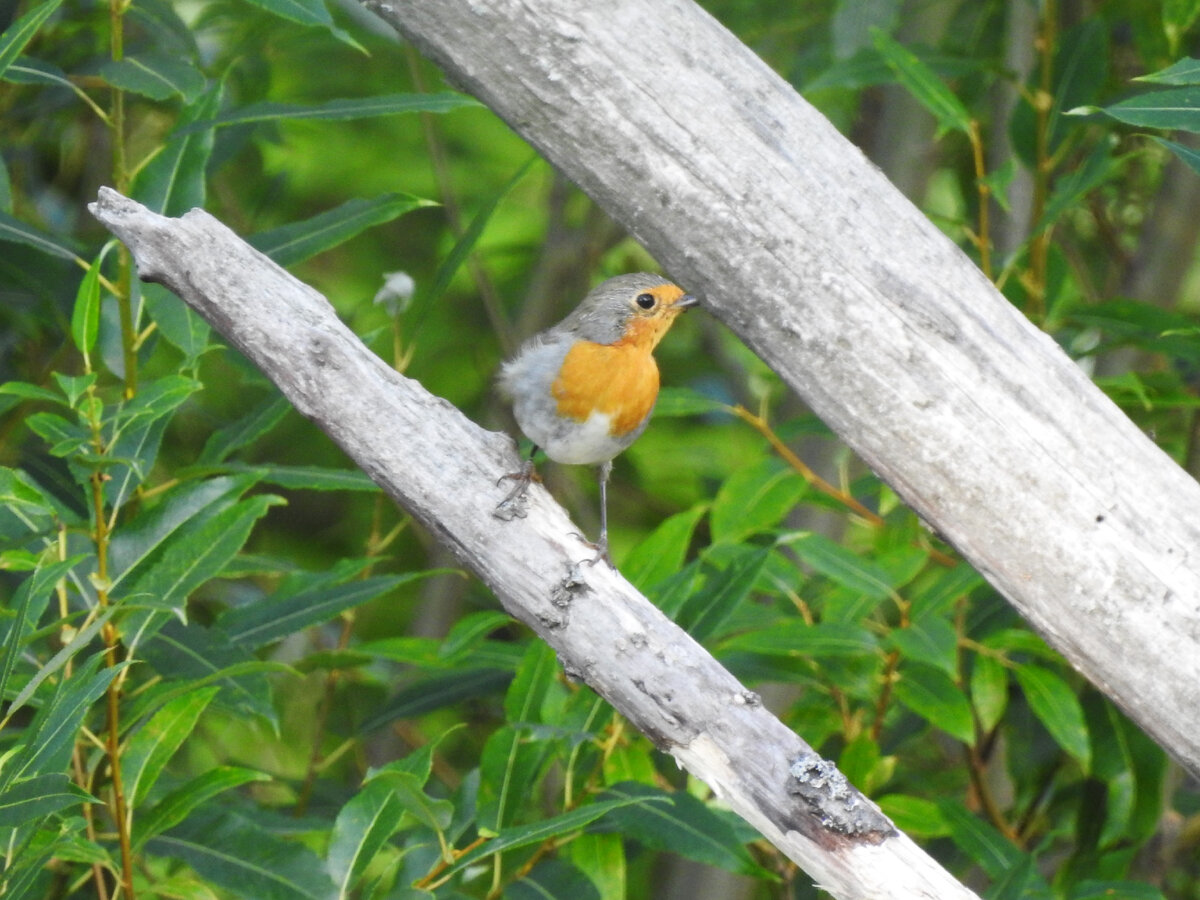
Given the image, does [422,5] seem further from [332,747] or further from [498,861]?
[332,747]

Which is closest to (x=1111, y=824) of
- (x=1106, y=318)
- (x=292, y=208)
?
(x=1106, y=318)

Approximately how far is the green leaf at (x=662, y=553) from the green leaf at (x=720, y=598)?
0.19 metres

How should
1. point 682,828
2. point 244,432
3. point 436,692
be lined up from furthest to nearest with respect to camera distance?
1. point 436,692
2. point 244,432
3. point 682,828

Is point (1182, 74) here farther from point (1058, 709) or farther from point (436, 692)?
point (436, 692)

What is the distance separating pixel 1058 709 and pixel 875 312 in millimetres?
1029

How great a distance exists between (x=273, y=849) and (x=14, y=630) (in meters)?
0.56

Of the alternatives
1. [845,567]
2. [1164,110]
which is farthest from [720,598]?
[1164,110]

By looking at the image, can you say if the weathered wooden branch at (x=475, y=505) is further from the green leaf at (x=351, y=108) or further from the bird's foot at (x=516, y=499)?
the green leaf at (x=351, y=108)

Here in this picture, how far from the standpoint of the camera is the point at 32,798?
63.9 inches

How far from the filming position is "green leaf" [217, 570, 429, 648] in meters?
2.29

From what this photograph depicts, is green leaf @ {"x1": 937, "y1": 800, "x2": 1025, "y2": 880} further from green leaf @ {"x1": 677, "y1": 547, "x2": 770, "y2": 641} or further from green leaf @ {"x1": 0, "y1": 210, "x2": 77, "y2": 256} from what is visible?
green leaf @ {"x1": 0, "y1": 210, "x2": 77, "y2": 256}

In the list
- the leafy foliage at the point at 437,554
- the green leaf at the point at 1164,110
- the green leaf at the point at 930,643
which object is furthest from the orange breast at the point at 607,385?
the green leaf at the point at 1164,110

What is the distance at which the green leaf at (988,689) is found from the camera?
258 centimetres

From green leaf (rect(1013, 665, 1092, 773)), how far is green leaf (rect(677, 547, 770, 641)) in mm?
676
